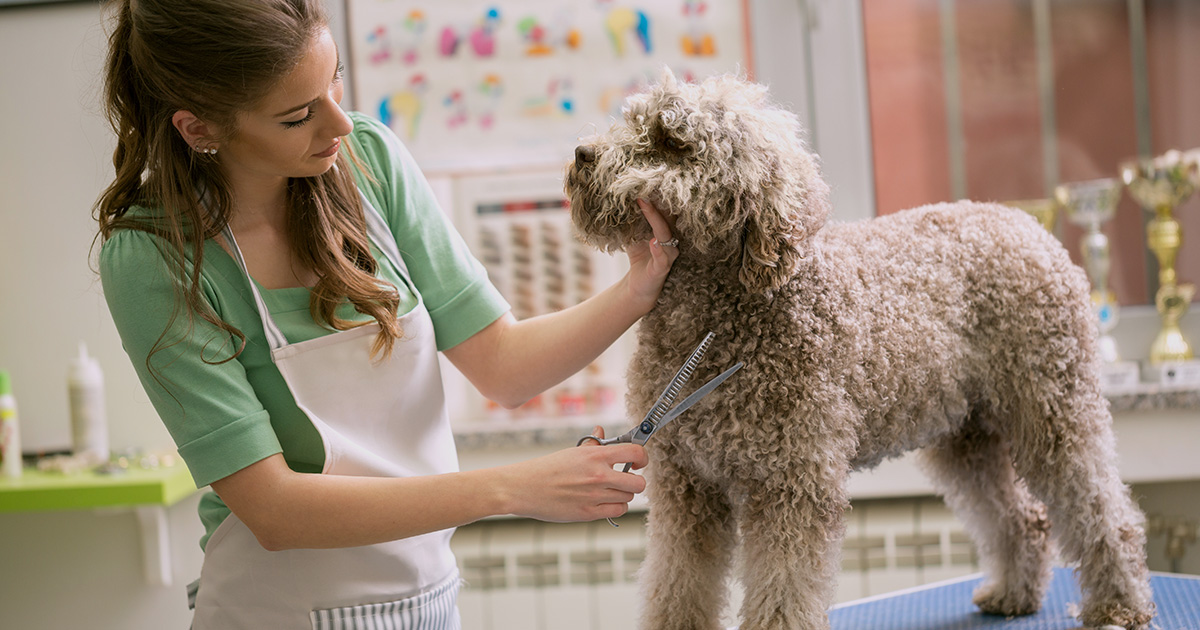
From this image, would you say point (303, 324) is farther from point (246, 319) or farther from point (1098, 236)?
point (1098, 236)

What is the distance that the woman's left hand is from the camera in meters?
0.94

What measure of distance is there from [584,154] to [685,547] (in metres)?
0.45

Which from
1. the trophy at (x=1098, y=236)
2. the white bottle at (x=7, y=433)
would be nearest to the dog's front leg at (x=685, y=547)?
the trophy at (x=1098, y=236)

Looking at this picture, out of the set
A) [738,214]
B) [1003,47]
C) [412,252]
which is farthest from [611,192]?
[1003,47]

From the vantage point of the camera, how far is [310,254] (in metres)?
1.15

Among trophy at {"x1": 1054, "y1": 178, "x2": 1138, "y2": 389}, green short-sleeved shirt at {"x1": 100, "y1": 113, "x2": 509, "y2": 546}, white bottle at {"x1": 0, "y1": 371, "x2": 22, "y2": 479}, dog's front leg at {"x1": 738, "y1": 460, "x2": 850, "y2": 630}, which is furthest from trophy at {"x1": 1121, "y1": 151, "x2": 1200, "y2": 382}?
white bottle at {"x1": 0, "y1": 371, "x2": 22, "y2": 479}

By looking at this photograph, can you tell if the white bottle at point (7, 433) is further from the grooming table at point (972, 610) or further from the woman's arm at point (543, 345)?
the grooming table at point (972, 610)

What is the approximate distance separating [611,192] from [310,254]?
441 millimetres

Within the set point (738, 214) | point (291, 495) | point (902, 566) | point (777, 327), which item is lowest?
point (902, 566)

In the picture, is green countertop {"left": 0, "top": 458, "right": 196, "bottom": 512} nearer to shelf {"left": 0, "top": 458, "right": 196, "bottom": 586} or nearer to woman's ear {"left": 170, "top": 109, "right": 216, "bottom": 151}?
shelf {"left": 0, "top": 458, "right": 196, "bottom": 586}

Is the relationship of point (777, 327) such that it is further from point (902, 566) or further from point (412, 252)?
point (902, 566)

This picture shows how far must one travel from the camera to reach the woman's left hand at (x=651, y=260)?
0.94 metres

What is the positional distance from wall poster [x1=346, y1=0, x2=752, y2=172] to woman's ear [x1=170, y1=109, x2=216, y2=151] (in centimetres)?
127

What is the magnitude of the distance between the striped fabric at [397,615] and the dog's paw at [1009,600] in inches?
30.5
